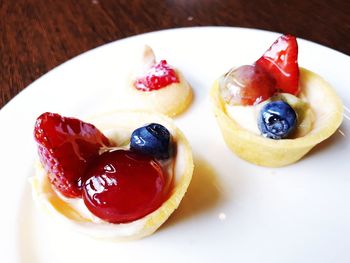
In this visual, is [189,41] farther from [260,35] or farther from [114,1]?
[114,1]

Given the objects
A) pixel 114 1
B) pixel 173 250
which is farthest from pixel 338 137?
pixel 114 1

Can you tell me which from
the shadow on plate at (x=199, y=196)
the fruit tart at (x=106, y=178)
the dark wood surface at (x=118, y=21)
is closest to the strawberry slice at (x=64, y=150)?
the fruit tart at (x=106, y=178)

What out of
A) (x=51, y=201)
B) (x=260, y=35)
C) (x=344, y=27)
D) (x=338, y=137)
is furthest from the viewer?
(x=344, y=27)

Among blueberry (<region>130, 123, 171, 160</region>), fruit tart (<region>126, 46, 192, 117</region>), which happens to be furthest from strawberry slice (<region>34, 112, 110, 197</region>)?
fruit tart (<region>126, 46, 192, 117</region>)

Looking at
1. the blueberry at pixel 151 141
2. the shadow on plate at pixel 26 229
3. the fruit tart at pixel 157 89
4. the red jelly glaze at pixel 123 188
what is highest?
the blueberry at pixel 151 141

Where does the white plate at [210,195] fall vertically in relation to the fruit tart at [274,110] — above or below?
below

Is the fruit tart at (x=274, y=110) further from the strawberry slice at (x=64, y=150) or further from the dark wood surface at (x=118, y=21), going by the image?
the dark wood surface at (x=118, y=21)

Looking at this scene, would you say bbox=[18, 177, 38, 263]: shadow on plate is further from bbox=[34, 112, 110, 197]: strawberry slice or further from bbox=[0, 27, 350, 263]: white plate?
bbox=[34, 112, 110, 197]: strawberry slice

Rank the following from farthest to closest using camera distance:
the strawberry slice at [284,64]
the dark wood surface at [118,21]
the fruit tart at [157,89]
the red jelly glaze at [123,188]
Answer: the dark wood surface at [118,21]
the fruit tart at [157,89]
the strawberry slice at [284,64]
the red jelly glaze at [123,188]

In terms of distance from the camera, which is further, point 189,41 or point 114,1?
point 114,1
